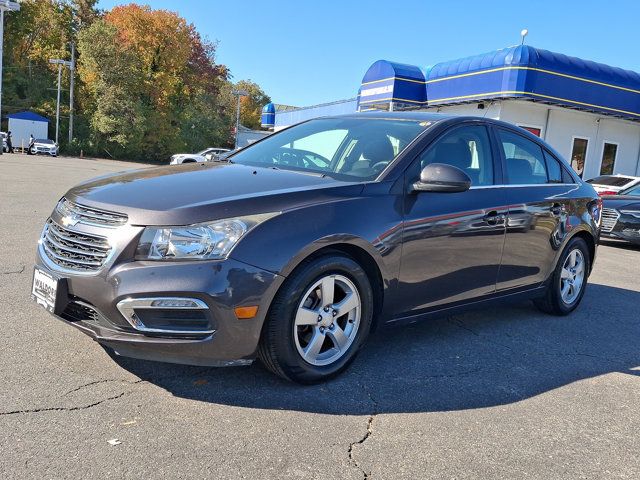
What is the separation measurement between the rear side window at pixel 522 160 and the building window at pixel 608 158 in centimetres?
1868

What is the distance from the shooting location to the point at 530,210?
15.1ft

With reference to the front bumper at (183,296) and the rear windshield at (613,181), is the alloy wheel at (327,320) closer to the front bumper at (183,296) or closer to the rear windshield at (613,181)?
the front bumper at (183,296)

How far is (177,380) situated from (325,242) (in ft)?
3.90

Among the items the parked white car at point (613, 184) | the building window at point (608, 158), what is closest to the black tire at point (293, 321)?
the parked white car at point (613, 184)

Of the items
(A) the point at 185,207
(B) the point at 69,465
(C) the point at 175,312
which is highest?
(A) the point at 185,207

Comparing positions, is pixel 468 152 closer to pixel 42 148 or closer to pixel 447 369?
pixel 447 369

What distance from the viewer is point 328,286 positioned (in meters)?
3.28

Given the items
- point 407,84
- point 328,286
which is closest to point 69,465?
point 328,286

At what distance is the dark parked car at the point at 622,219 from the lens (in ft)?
35.7

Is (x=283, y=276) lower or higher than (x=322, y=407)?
higher

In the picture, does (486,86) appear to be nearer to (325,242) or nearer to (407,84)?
(407,84)

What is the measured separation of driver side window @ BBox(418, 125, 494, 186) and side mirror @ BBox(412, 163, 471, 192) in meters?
0.31

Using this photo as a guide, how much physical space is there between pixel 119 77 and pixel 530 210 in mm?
47731

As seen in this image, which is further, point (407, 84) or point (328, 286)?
point (407, 84)
